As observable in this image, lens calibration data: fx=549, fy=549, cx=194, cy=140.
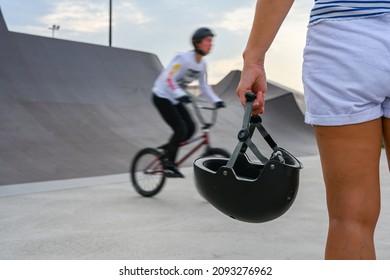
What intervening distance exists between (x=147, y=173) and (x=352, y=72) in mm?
4493

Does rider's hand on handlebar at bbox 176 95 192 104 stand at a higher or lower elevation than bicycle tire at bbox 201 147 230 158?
higher

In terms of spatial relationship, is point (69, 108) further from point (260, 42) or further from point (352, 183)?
point (352, 183)

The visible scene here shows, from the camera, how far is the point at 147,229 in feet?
13.2

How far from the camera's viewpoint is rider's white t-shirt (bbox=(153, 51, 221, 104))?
5398 millimetres

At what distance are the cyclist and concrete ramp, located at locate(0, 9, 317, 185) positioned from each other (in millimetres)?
2158

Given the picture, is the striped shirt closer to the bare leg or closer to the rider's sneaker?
the bare leg

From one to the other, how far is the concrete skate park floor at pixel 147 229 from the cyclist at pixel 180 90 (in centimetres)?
57

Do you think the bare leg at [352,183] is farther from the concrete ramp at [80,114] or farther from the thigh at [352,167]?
the concrete ramp at [80,114]

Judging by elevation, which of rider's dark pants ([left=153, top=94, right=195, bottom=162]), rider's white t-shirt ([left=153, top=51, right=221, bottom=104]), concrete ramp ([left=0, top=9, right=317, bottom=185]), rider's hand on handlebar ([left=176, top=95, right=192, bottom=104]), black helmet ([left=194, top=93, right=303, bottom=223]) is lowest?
concrete ramp ([left=0, top=9, right=317, bottom=185])

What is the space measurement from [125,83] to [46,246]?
35.2 feet

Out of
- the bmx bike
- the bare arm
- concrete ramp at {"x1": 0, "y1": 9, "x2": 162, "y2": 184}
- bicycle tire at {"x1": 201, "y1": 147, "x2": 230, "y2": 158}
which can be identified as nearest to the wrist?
the bare arm

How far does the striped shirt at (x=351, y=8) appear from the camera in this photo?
134cm

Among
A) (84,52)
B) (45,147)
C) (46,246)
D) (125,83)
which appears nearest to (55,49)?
(84,52)
